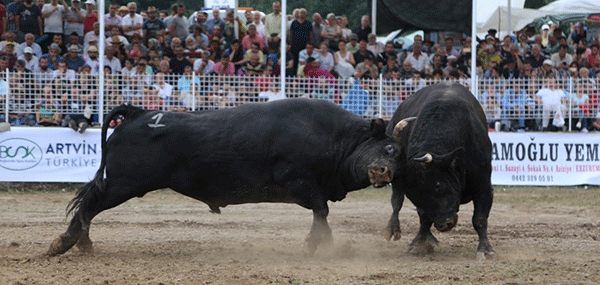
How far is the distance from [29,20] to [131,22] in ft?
6.56

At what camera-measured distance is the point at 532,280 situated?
838cm

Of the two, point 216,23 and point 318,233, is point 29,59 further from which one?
point 318,233

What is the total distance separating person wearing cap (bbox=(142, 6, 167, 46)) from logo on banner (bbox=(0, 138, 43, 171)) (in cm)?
360

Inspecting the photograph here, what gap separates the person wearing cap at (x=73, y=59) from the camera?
60.9 feet

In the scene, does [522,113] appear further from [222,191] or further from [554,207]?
[222,191]

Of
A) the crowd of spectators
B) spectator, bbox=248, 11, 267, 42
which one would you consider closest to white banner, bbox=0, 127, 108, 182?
the crowd of spectators

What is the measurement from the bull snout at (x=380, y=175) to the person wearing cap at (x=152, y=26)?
11.6 metres

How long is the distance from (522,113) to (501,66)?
1.67 m

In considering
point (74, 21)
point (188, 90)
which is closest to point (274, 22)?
point (188, 90)

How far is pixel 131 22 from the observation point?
20.4 meters

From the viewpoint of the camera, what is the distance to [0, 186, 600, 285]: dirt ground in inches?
337

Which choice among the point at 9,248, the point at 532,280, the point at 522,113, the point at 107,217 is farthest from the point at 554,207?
the point at 9,248

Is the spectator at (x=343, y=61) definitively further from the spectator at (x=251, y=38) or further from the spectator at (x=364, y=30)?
the spectator at (x=364, y=30)

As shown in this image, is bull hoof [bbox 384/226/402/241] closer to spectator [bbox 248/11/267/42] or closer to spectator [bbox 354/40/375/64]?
spectator [bbox 354/40/375/64]
